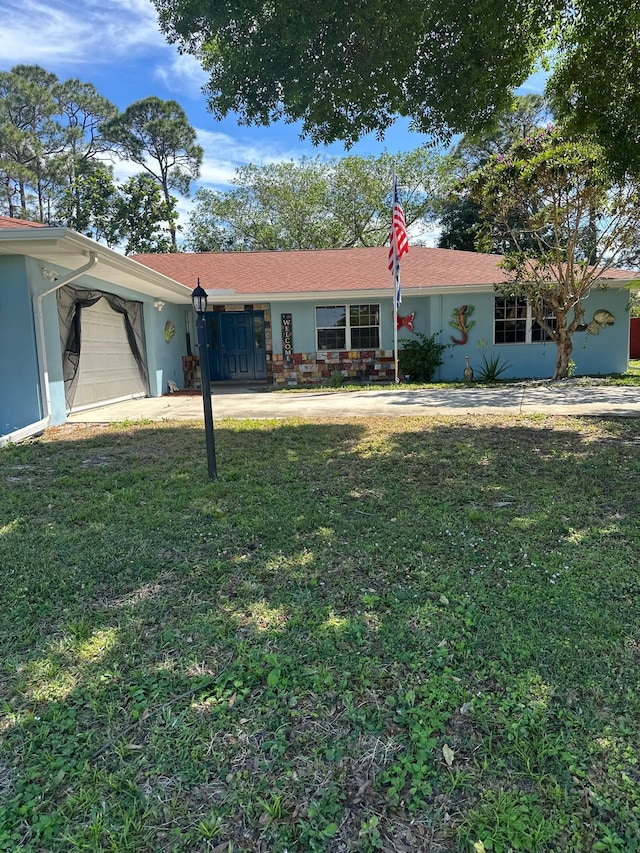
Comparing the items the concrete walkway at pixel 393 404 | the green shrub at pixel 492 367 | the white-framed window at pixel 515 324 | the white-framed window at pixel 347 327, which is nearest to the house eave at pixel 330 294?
the white-framed window at pixel 347 327

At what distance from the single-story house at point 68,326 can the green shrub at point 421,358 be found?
5839 mm

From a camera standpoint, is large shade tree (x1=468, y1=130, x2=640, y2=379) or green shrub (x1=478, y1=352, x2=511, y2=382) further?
Answer: green shrub (x1=478, y1=352, x2=511, y2=382)

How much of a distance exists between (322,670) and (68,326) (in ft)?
27.8

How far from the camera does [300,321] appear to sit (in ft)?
47.2

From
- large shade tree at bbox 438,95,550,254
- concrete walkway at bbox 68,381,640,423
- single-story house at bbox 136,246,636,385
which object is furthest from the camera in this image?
large shade tree at bbox 438,95,550,254

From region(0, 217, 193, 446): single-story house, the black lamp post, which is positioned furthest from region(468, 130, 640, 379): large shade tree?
the black lamp post

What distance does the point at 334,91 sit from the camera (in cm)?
584

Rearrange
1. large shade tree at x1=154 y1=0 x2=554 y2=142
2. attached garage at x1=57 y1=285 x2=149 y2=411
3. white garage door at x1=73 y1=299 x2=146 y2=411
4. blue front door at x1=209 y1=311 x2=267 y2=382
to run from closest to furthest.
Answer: large shade tree at x1=154 y1=0 x2=554 y2=142 → attached garage at x1=57 y1=285 x2=149 y2=411 → white garage door at x1=73 y1=299 x2=146 y2=411 → blue front door at x1=209 y1=311 x2=267 y2=382

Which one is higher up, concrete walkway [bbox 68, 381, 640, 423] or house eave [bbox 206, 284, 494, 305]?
house eave [bbox 206, 284, 494, 305]

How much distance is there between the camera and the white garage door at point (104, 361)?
9.77 m

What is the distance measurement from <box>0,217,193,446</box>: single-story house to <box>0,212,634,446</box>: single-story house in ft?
0.15

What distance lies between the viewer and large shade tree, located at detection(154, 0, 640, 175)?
5.14 metres

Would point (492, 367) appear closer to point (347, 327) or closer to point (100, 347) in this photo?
point (347, 327)

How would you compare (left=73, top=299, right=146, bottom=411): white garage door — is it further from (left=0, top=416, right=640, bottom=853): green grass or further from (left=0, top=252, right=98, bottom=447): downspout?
(left=0, top=416, right=640, bottom=853): green grass
